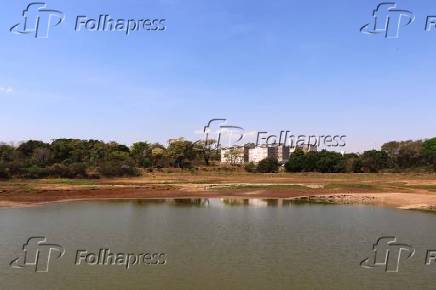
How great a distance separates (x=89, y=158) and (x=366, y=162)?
59744 mm

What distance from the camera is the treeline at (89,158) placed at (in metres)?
74.8

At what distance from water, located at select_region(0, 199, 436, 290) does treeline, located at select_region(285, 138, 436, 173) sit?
6188 cm

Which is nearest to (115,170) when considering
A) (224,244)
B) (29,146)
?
(29,146)

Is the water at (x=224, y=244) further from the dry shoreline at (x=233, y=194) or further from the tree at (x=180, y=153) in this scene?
the tree at (x=180, y=153)

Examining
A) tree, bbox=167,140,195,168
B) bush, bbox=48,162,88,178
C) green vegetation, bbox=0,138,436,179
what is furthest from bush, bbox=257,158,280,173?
bush, bbox=48,162,88,178

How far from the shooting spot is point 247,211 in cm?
3806

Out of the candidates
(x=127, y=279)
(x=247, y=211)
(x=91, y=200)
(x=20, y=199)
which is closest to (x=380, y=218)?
(x=247, y=211)

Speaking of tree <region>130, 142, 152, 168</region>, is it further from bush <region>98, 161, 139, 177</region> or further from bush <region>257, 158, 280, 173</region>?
bush <region>257, 158, 280, 173</region>

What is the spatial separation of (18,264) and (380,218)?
23.8 metres

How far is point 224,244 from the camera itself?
22.7 meters

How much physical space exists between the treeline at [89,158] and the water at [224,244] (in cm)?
3699

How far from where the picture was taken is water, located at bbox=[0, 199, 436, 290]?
16.4m

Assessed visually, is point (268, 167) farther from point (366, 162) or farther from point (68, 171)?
point (68, 171)

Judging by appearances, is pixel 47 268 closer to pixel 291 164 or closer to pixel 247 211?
pixel 247 211
